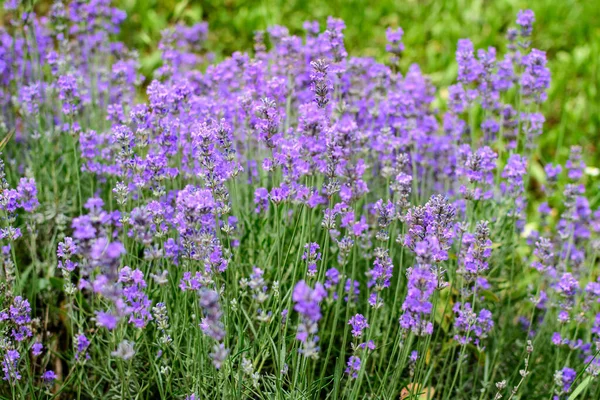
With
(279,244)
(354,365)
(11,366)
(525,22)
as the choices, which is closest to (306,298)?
(279,244)

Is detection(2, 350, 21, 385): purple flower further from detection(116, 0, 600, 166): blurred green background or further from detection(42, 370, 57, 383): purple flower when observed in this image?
detection(116, 0, 600, 166): blurred green background

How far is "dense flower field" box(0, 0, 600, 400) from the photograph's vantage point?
6.80 ft

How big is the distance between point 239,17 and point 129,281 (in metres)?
5.39

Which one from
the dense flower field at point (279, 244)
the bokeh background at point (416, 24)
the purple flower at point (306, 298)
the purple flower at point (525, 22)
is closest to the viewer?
the purple flower at point (306, 298)

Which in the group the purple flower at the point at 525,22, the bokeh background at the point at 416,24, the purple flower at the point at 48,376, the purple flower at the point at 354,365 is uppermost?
the bokeh background at the point at 416,24

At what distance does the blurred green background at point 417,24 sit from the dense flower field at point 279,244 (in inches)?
103

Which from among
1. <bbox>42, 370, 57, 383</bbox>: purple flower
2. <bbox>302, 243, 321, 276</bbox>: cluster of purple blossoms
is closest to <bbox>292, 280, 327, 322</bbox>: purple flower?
<bbox>302, 243, 321, 276</bbox>: cluster of purple blossoms

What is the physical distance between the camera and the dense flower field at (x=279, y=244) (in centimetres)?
207

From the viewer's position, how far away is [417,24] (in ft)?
23.4

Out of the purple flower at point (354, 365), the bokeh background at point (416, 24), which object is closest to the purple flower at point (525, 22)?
the purple flower at point (354, 365)

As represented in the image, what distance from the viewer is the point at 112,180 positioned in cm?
309

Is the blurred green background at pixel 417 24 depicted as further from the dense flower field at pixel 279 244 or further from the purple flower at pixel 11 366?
the purple flower at pixel 11 366

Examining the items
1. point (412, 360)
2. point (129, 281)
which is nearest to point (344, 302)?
point (412, 360)

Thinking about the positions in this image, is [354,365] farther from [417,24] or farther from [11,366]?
[417,24]
